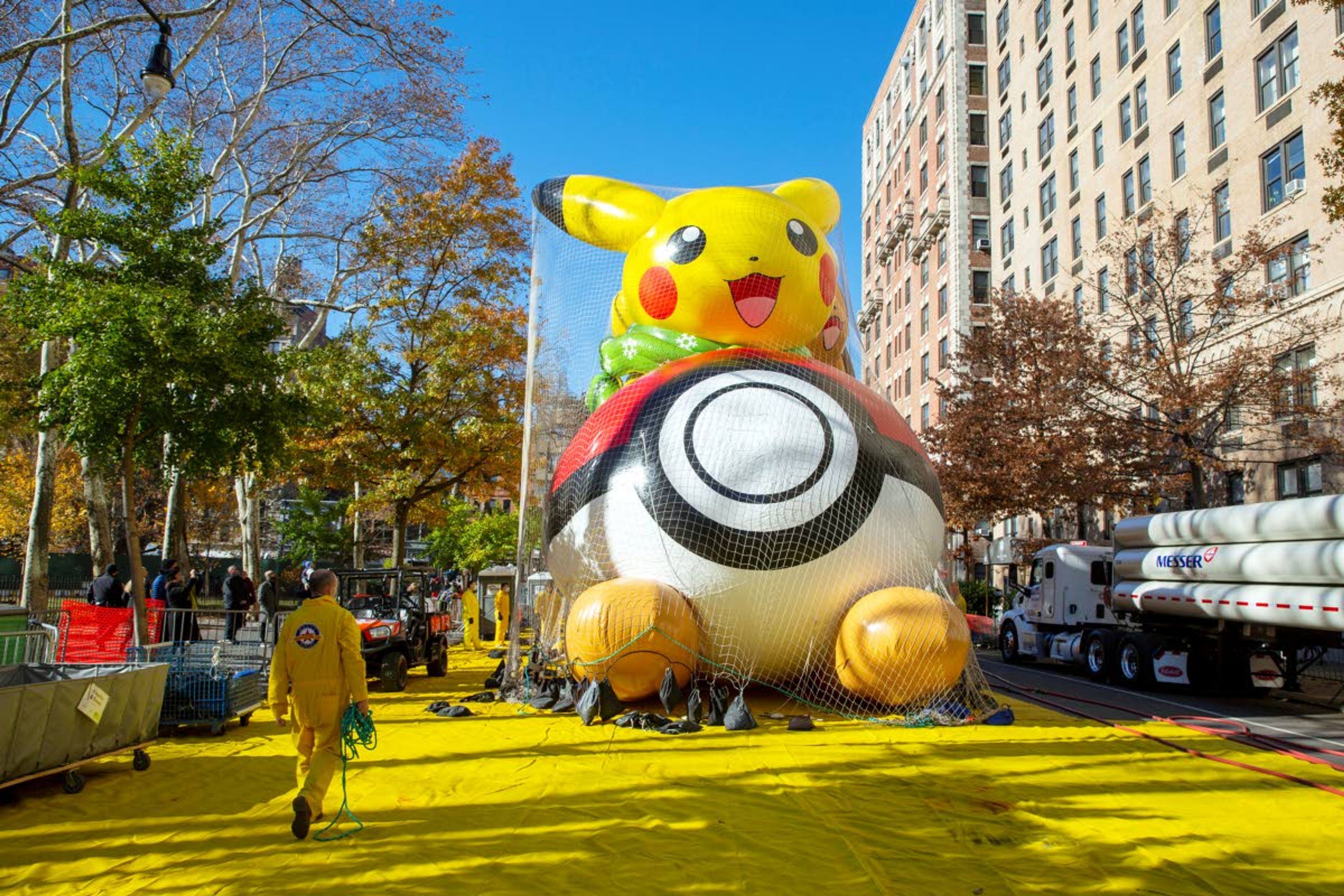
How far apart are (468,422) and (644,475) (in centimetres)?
1106

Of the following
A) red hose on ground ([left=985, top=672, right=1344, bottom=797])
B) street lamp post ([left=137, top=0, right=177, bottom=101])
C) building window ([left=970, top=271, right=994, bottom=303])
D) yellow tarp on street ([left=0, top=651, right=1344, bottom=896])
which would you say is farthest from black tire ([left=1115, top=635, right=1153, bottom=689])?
building window ([left=970, top=271, right=994, bottom=303])

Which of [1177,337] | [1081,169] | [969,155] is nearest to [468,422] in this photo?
[1177,337]

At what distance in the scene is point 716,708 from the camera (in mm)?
8828

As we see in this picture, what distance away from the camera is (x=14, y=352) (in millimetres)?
23594

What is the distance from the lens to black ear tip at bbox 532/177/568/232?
1212 centimetres

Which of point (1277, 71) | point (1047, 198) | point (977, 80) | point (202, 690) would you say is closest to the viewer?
point (202, 690)

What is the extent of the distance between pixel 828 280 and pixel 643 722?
576cm

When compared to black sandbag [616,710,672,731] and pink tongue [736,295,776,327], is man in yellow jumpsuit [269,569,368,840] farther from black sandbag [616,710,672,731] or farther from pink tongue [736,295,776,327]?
pink tongue [736,295,776,327]

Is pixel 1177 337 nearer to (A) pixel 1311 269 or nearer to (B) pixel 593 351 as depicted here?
(A) pixel 1311 269

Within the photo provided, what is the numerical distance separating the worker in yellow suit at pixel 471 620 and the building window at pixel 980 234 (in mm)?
33113

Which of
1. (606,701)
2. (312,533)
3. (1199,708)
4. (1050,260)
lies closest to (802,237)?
(606,701)

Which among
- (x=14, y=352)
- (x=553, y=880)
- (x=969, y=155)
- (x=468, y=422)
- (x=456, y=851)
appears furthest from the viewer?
(x=969, y=155)

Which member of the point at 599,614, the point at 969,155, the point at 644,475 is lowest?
the point at 599,614

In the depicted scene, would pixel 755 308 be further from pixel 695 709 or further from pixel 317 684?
pixel 317 684
